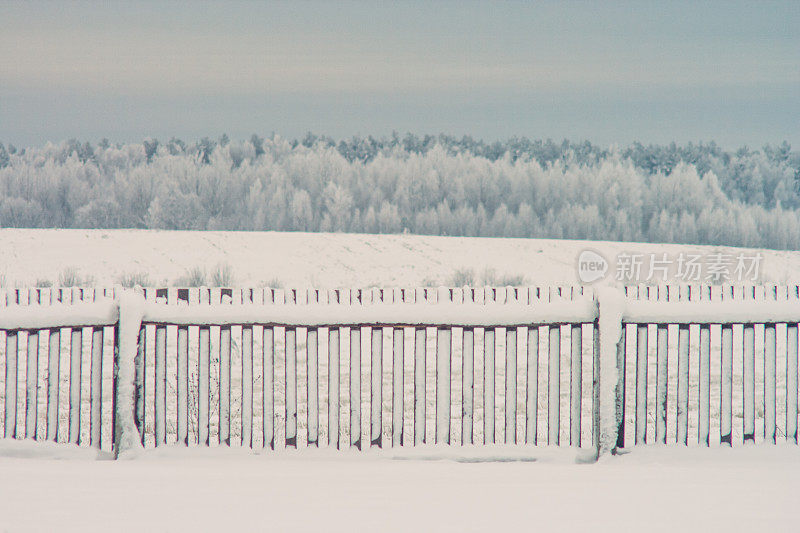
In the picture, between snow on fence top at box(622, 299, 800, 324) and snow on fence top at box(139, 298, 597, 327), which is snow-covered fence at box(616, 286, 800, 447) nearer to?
snow on fence top at box(622, 299, 800, 324)

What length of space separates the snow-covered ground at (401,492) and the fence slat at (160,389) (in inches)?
7.3

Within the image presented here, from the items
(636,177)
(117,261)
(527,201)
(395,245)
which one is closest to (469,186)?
(527,201)

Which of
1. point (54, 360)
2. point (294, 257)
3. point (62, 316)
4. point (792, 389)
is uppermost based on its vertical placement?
point (294, 257)

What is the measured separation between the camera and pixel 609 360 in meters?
6.71

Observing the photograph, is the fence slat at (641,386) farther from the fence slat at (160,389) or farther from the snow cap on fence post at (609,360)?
the fence slat at (160,389)

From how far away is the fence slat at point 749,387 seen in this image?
6.91 metres

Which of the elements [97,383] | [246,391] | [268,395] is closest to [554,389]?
[268,395]

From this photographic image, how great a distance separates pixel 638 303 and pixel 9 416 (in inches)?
216

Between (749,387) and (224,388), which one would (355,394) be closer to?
(224,388)

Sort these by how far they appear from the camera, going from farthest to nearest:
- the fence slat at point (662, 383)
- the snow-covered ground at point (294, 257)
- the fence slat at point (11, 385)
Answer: the snow-covered ground at point (294, 257), the fence slat at point (11, 385), the fence slat at point (662, 383)

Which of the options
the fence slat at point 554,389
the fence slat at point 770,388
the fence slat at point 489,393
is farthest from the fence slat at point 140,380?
the fence slat at point 770,388

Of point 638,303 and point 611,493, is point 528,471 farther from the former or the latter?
point 638,303

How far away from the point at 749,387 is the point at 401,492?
3.28m

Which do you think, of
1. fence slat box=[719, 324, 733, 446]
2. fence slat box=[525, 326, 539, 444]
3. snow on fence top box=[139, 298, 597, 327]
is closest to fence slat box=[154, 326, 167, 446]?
snow on fence top box=[139, 298, 597, 327]
